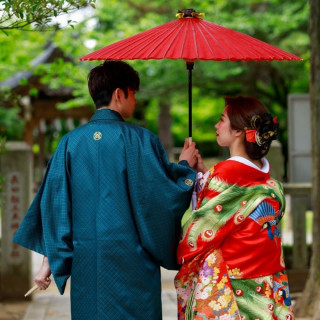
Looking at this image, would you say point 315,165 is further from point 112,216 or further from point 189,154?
point 112,216

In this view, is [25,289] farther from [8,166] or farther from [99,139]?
[99,139]

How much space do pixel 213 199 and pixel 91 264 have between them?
65 centimetres

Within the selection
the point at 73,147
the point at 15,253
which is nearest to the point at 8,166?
the point at 15,253

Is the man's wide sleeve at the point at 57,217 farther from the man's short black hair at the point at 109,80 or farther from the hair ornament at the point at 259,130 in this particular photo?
the hair ornament at the point at 259,130

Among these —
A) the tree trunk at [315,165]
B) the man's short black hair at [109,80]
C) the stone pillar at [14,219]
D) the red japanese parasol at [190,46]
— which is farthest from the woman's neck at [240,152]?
the stone pillar at [14,219]

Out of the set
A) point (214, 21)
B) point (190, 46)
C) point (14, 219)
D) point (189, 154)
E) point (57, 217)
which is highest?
point (214, 21)

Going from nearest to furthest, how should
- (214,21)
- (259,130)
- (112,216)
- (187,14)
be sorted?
(112,216) → (259,130) → (187,14) → (214,21)

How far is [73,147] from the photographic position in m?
3.41

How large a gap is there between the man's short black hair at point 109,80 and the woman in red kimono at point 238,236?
542 mm

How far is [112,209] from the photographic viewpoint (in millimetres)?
3297

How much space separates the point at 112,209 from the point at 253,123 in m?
0.79

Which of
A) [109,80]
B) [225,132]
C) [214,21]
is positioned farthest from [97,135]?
[214,21]

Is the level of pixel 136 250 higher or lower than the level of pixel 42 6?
lower

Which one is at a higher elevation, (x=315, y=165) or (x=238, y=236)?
(x=315, y=165)
